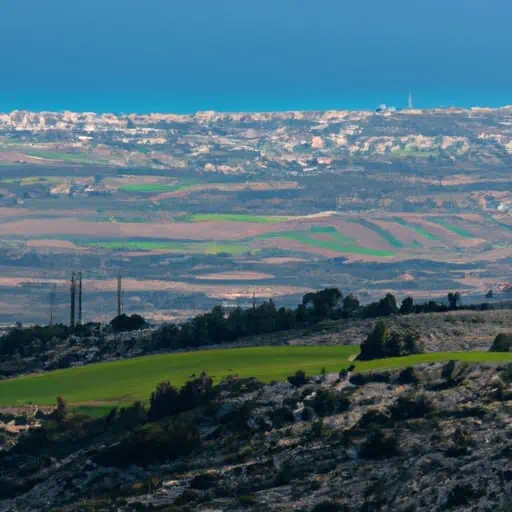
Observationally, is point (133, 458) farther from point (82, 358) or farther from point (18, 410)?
point (82, 358)

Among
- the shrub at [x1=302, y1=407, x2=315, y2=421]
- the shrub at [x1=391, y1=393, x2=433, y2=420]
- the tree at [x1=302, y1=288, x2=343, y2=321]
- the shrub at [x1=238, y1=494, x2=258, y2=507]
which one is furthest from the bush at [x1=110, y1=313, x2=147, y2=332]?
the shrub at [x1=238, y1=494, x2=258, y2=507]

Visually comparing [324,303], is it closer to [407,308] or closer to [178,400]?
[407,308]

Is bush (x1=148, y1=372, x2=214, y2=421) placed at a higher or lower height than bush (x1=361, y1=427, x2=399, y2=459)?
Result: higher

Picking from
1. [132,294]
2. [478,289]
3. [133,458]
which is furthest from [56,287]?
[133,458]

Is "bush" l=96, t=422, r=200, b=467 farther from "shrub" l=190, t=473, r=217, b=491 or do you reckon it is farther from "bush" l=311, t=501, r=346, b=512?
"bush" l=311, t=501, r=346, b=512

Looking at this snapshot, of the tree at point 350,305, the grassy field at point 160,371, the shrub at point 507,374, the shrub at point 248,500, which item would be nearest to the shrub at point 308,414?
the shrub at point 507,374

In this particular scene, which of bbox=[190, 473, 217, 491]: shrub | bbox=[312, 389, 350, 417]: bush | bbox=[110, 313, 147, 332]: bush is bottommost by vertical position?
bbox=[190, 473, 217, 491]: shrub

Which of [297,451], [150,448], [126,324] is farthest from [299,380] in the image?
[126,324]
